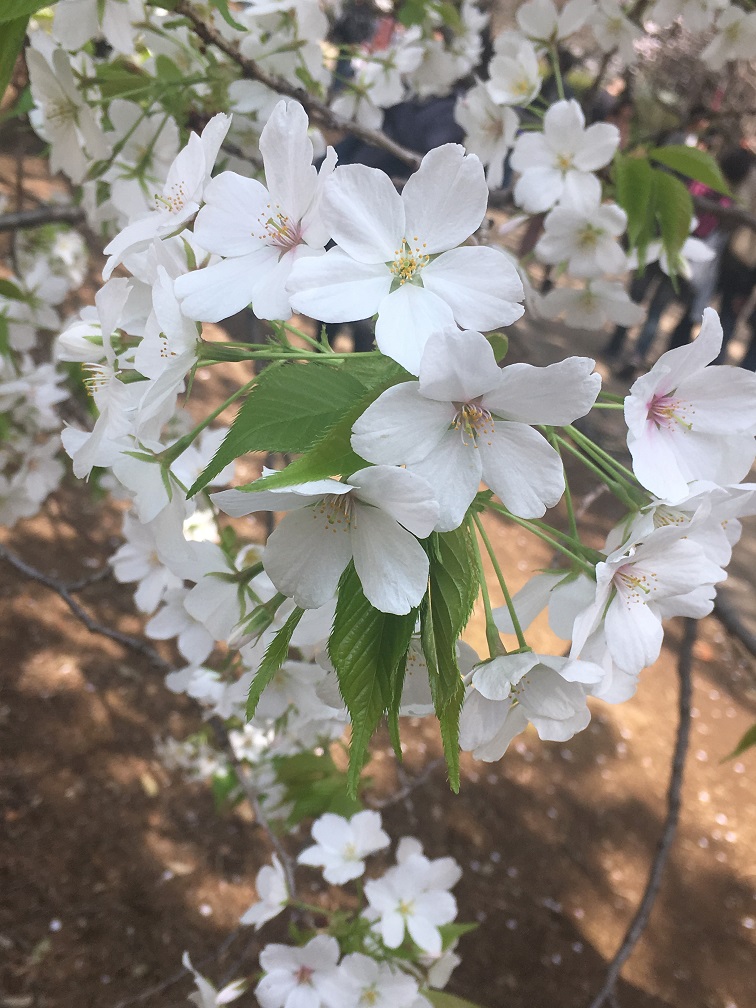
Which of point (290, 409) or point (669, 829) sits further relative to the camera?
point (669, 829)

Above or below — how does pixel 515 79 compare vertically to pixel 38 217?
above

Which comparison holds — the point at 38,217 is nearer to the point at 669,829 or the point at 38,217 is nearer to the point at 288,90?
the point at 288,90

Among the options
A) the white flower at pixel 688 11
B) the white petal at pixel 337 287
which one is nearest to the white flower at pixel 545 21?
the white flower at pixel 688 11

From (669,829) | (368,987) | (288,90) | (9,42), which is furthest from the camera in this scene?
→ (669,829)

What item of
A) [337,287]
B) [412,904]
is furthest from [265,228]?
[412,904]

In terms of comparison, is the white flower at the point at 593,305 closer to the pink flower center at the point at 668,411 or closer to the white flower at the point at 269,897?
the pink flower center at the point at 668,411

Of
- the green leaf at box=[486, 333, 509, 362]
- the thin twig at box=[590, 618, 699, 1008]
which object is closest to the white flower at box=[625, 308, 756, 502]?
the green leaf at box=[486, 333, 509, 362]

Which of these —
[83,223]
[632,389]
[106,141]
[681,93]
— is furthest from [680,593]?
[681,93]

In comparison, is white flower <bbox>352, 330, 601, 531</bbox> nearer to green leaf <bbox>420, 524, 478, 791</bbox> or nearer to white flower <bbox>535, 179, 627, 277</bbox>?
green leaf <bbox>420, 524, 478, 791</bbox>
